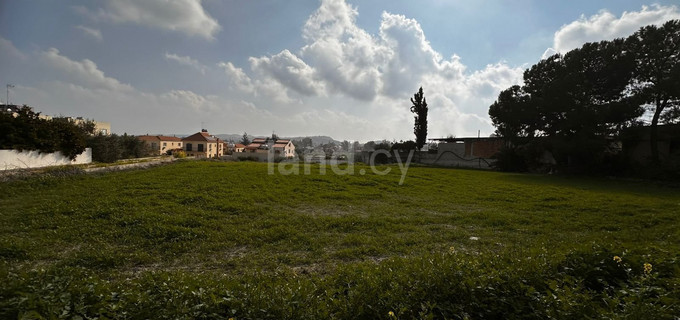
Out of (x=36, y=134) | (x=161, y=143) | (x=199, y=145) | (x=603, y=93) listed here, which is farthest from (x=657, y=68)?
(x=161, y=143)

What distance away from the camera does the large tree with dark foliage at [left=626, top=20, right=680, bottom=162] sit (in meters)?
18.2

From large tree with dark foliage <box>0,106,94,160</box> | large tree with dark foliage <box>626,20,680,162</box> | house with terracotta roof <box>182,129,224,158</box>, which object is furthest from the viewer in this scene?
house with terracotta roof <box>182,129,224,158</box>

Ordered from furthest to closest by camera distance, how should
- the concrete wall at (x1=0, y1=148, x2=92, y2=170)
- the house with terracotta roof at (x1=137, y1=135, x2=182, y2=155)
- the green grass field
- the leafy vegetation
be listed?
the house with terracotta roof at (x1=137, y1=135, x2=182, y2=155) → the leafy vegetation → the concrete wall at (x1=0, y1=148, x2=92, y2=170) → the green grass field

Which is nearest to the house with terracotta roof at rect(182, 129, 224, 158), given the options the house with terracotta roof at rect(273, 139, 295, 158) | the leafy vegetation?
the house with terracotta roof at rect(273, 139, 295, 158)

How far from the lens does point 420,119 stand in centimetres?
3675

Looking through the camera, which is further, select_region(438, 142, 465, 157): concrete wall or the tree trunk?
select_region(438, 142, 465, 157): concrete wall

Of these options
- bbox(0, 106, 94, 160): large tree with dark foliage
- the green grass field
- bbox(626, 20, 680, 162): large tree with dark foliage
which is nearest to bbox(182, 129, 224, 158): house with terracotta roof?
bbox(0, 106, 94, 160): large tree with dark foliage

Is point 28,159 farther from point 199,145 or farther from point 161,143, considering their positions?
point 161,143

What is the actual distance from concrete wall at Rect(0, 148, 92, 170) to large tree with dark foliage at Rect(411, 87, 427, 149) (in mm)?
32561

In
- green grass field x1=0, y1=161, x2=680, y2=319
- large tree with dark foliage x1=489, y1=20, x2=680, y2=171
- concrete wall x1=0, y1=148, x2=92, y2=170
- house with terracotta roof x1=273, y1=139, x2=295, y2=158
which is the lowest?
green grass field x1=0, y1=161, x2=680, y2=319

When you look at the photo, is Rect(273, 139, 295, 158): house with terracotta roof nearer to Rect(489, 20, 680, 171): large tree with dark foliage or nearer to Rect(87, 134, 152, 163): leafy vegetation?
Rect(87, 134, 152, 163): leafy vegetation

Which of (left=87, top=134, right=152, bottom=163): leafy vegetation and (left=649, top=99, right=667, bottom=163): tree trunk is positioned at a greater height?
(left=649, top=99, right=667, bottom=163): tree trunk

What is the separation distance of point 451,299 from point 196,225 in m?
5.52

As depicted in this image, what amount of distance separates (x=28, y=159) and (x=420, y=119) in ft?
114
